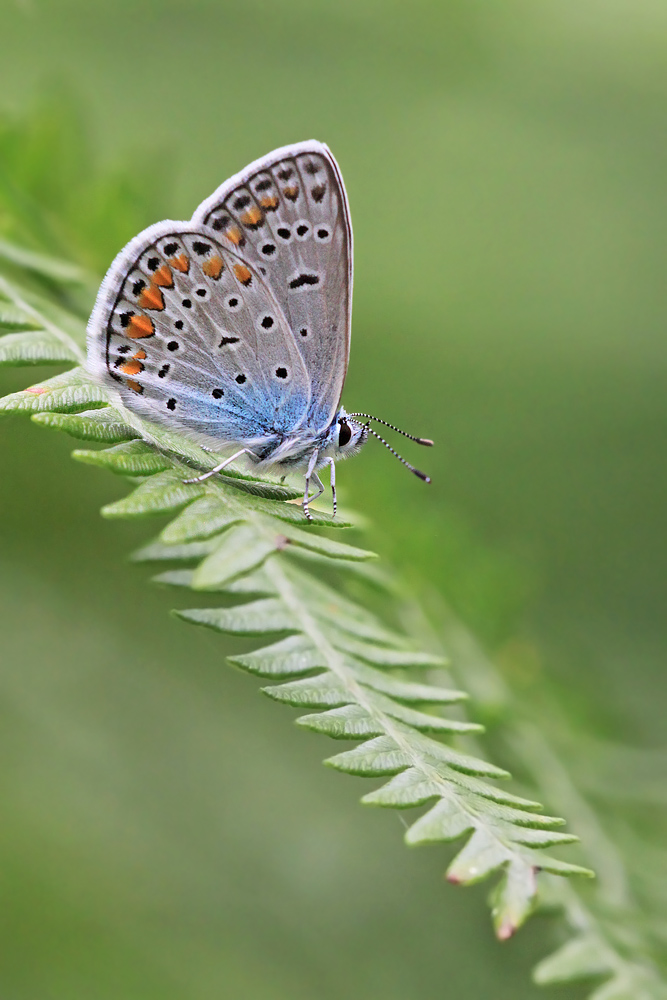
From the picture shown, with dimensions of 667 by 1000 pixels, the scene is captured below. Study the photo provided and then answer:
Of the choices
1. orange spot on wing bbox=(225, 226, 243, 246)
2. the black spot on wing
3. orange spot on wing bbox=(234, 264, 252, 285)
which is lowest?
the black spot on wing

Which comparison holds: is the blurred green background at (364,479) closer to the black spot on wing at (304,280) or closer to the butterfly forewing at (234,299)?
the butterfly forewing at (234,299)

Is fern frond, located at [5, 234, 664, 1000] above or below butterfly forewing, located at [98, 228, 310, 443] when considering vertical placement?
below

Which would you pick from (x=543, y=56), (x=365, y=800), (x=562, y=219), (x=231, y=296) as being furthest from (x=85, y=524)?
(x=543, y=56)

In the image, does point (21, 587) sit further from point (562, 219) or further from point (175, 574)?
point (562, 219)

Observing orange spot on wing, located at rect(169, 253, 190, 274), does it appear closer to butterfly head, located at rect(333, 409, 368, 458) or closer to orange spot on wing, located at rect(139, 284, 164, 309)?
orange spot on wing, located at rect(139, 284, 164, 309)

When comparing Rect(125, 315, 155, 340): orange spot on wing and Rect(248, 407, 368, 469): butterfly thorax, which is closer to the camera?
Rect(125, 315, 155, 340): orange spot on wing

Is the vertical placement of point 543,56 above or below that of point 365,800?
above

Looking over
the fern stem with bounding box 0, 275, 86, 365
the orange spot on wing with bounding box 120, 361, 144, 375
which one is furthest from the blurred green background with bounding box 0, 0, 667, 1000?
the fern stem with bounding box 0, 275, 86, 365
